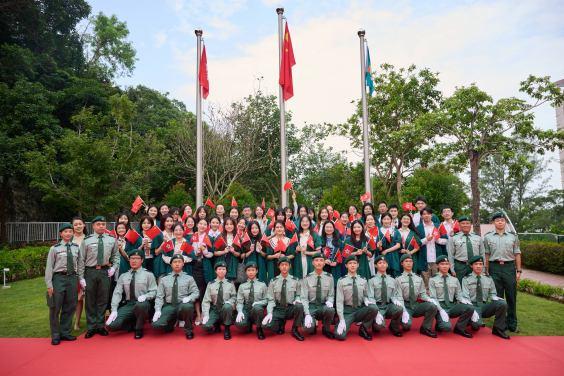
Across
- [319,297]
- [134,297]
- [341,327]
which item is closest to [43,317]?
[134,297]

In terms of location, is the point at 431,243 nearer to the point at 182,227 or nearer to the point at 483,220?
the point at 182,227

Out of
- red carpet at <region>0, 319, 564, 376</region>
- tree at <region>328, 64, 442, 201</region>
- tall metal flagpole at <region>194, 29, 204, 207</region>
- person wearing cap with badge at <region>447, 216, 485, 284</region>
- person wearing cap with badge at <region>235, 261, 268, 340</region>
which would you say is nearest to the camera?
red carpet at <region>0, 319, 564, 376</region>

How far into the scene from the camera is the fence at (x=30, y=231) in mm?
16172

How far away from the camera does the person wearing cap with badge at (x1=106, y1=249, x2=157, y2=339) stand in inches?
191

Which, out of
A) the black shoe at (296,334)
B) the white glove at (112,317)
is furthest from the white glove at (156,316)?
the black shoe at (296,334)

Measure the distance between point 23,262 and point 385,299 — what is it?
10983 millimetres

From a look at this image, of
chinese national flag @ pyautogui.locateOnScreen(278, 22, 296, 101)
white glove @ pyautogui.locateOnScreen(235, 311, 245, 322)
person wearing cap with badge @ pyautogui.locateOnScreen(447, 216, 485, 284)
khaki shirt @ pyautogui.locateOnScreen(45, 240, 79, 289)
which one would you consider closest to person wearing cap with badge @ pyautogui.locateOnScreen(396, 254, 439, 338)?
person wearing cap with badge @ pyautogui.locateOnScreen(447, 216, 485, 284)

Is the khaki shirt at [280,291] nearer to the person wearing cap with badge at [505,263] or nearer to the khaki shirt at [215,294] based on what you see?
the khaki shirt at [215,294]

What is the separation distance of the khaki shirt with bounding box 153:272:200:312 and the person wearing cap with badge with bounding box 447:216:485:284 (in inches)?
162

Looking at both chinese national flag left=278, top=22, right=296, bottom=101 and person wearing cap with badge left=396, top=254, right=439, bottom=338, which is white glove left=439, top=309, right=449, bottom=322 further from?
chinese national flag left=278, top=22, right=296, bottom=101

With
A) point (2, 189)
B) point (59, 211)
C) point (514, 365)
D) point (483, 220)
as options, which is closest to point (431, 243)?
point (514, 365)

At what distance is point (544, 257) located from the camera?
10.9 m

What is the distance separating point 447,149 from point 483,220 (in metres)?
24.2

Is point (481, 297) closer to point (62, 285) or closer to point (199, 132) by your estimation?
point (62, 285)
